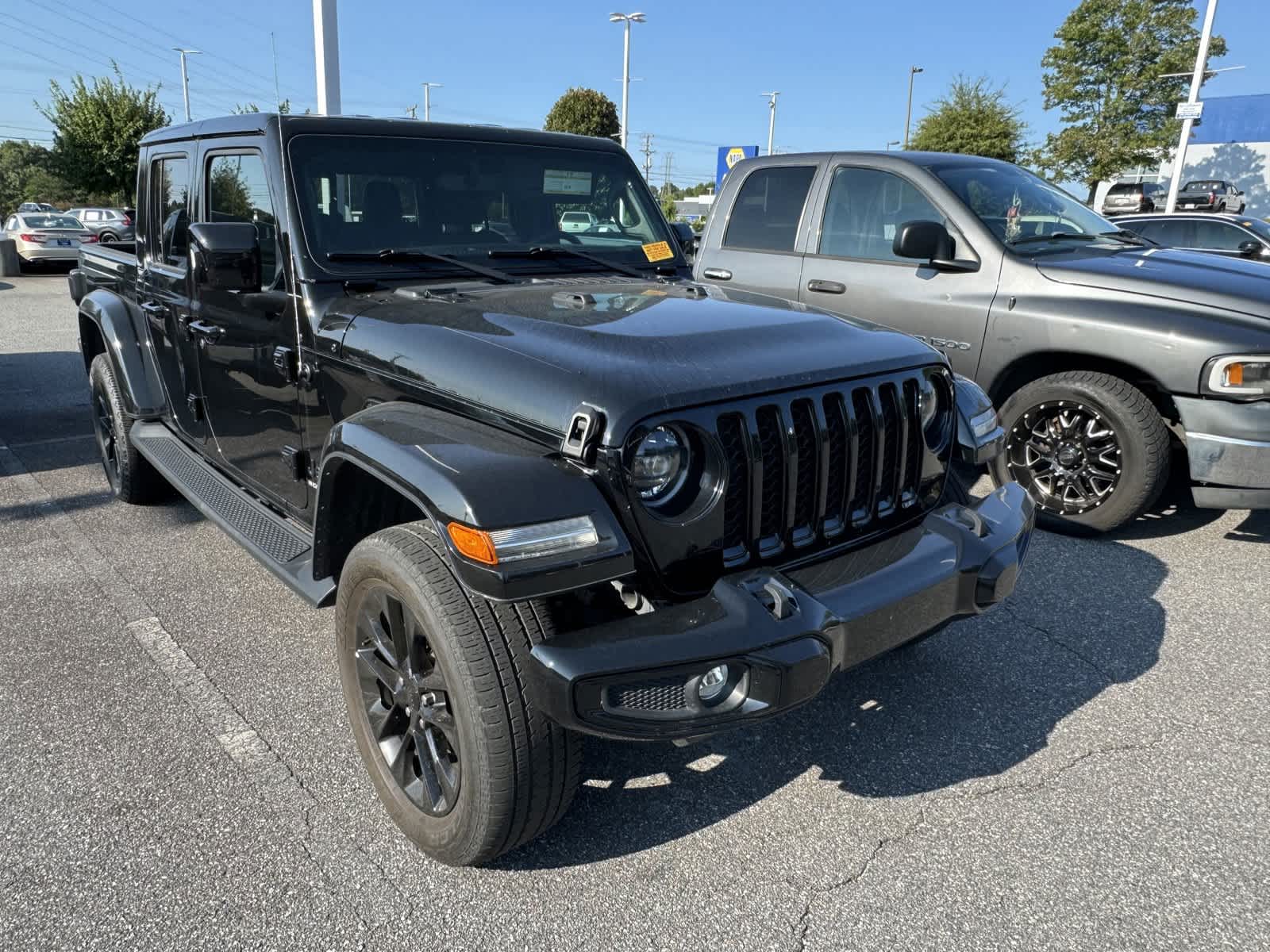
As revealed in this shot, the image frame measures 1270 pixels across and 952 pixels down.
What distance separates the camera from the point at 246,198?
3.32 metres

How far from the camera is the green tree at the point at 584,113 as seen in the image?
37.6 m

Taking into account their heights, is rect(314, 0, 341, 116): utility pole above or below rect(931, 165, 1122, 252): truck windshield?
above

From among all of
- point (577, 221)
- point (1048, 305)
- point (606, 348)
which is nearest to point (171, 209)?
point (577, 221)

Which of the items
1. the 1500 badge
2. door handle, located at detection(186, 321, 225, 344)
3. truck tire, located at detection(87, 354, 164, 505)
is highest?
door handle, located at detection(186, 321, 225, 344)

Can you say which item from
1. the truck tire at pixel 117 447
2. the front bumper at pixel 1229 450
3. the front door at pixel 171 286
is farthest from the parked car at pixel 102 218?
the front bumper at pixel 1229 450

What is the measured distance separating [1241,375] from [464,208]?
337cm

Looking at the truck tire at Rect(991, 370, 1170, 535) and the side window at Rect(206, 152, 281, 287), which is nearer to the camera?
the side window at Rect(206, 152, 281, 287)

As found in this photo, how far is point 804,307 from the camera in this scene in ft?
9.59

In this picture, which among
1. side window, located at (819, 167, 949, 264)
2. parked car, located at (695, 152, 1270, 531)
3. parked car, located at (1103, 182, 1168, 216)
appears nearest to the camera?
parked car, located at (695, 152, 1270, 531)

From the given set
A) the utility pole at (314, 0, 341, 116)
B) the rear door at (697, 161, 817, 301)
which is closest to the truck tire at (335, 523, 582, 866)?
the rear door at (697, 161, 817, 301)

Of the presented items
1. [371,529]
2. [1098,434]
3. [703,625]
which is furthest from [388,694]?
[1098,434]

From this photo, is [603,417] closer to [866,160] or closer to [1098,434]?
[1098,434]

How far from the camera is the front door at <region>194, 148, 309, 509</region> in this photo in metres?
3.05

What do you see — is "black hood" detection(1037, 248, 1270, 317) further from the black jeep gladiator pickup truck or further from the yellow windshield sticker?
the yellow windshield sticker
